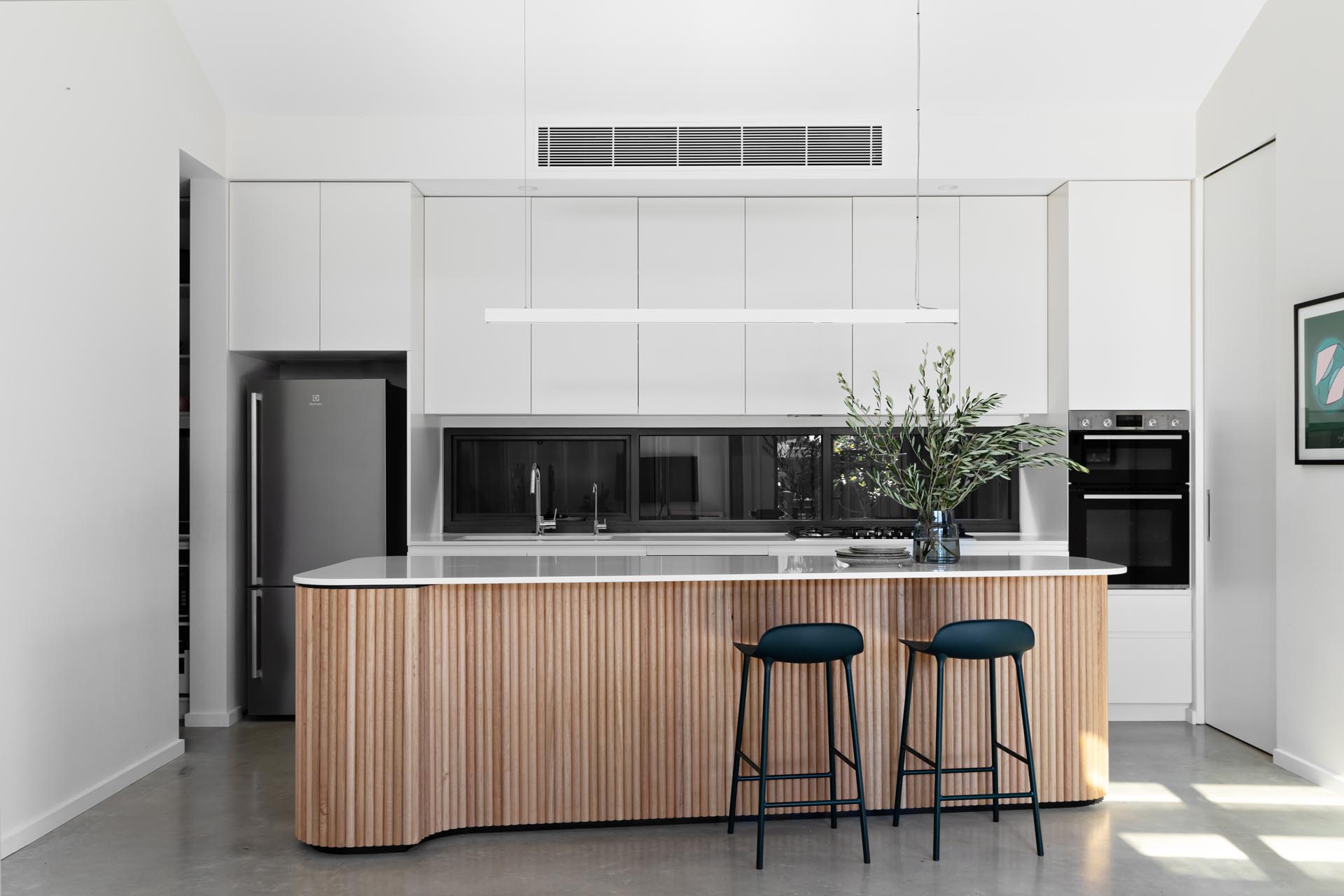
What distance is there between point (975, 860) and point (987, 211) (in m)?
3.62

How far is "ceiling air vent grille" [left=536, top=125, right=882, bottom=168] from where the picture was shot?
5.12m

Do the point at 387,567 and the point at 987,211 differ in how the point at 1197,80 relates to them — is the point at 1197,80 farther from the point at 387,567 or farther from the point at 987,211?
the point at 387,567

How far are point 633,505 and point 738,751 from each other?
2546 mm

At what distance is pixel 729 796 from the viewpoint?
3656mm

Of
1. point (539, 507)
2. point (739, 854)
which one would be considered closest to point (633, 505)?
point (539, 507)

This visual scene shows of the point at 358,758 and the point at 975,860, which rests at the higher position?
the point at 358,758

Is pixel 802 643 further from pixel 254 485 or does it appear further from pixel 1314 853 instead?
pixel 254 485

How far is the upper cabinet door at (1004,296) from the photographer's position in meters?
5.46

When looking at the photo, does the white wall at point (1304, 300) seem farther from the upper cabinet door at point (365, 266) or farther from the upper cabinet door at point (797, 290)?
the upper cabinet door at point (365, 266)

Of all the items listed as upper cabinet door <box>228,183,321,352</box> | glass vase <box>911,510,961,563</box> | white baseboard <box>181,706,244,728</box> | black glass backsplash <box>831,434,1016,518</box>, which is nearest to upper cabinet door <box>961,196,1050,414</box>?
black glass backsplash <box>831,434,1016,518</box>

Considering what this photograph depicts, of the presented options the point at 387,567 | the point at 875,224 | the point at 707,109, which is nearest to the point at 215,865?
the point at 387,567

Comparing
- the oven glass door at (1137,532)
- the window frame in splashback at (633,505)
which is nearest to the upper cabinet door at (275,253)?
the window frame in splashback at (633,505)

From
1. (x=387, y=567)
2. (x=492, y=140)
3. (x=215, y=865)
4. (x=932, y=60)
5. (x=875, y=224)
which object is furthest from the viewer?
(x=875, y=224)

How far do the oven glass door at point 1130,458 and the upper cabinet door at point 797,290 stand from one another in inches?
52.9
